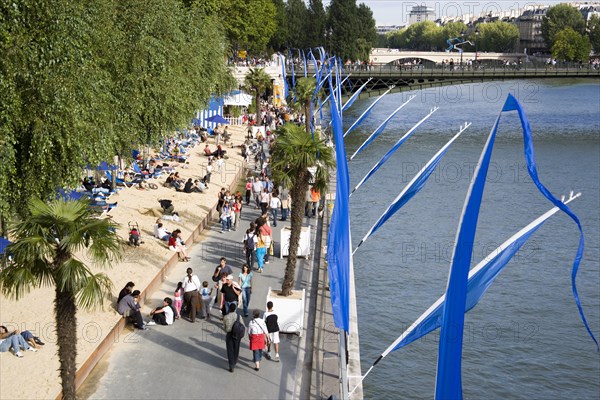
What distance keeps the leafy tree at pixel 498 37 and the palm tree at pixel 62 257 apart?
185m

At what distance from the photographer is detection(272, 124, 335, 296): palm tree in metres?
18.4

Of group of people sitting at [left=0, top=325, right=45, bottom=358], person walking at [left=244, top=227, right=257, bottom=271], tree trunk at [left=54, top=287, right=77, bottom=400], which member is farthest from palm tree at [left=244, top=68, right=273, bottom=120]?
tree trunk at [left=54, top=287, right=77, bottom=400]

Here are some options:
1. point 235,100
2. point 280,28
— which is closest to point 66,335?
point 235,100

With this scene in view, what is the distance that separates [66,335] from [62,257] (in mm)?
1200

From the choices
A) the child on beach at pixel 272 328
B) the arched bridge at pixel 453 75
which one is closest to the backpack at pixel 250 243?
the child on beach at pixel 272 328

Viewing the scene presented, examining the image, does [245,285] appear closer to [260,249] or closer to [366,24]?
[260,249]

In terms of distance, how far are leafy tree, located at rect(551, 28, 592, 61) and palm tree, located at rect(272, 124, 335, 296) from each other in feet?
446

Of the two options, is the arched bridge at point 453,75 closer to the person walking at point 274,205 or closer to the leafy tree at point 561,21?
the person walking at point 274,205

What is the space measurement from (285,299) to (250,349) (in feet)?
5.89

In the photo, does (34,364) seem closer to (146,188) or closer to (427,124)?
(146,188)

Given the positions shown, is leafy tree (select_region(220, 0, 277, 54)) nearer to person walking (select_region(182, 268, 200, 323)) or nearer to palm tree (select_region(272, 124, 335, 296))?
palm tree (select_region(272, 124, 335, 296))

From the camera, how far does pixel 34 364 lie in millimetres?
14297

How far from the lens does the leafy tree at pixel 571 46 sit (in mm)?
144250

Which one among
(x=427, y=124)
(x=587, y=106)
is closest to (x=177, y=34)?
(x=427, y=124)
